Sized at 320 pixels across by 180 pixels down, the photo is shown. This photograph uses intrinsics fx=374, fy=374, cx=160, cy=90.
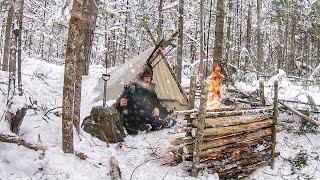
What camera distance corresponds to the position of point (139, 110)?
9.34m

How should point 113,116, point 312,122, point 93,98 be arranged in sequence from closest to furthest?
point 113,116 → point 312,122 → point 93,98

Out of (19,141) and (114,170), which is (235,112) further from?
(19,141)

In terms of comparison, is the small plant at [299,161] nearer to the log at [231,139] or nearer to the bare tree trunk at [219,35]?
the log at [231,139]

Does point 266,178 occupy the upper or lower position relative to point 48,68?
lower

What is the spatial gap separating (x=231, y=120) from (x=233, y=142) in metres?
0.52

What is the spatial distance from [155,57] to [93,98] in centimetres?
258

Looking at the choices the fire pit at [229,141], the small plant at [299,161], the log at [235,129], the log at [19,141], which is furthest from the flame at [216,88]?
the log at [19,141]

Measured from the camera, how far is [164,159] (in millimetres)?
7633

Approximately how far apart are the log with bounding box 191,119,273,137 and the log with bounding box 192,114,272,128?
0.25 ft

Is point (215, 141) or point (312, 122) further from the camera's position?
point (312, 122)

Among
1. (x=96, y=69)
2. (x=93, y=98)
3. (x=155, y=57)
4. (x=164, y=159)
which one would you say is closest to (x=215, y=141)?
(x=164, y=159)

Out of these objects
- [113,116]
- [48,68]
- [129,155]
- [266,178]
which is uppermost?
[48,68]

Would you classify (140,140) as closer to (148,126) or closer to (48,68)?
(148,126)

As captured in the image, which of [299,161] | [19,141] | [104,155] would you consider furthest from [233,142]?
[19,141]
